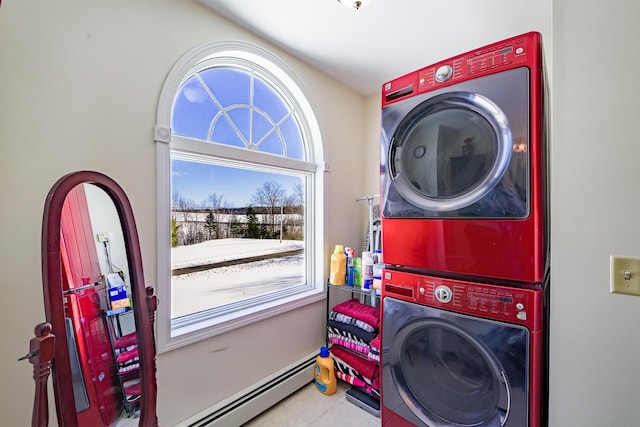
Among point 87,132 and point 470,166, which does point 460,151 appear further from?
point 87,132

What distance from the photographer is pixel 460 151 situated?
3.84 feet

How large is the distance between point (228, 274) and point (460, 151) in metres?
1.59

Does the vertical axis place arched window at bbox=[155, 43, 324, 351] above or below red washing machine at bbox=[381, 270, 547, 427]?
above

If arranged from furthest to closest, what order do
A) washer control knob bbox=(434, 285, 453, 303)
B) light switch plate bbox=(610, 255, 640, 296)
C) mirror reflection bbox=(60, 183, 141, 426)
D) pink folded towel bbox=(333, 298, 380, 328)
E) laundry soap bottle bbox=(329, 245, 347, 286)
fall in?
laundry soap bottle bbox=(329, 245, 347, 286) → pink folded towel bbox=(333, 298, 380, 328) → washer control knob bbox=(434, 285, 453, 303) → mirror reflection bbox=(60, 183, 141, 426) → light switch plate bbox=(610, 255, 640, 296)

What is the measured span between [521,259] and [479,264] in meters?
0.14

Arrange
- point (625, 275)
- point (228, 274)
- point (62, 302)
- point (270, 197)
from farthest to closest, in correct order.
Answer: point (270, 197)
point (228, 274)
point (62, 302)
point (625, 275)

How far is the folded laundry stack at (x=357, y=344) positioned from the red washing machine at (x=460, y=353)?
468 millimetres

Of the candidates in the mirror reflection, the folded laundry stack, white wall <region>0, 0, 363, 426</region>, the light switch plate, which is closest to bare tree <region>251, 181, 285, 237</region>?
white wall <region>0, 0, 363, 426</region>

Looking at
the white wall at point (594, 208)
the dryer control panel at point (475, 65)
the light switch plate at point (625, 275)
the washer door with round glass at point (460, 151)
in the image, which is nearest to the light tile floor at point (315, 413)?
the white wall at point (594, 208)

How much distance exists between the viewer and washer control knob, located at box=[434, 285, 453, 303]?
3.80 ft

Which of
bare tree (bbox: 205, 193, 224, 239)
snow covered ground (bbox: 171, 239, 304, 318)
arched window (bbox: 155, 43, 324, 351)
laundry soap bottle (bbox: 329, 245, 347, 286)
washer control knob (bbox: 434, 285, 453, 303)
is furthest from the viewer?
laundry soap bottle (bbox: 329, 245, 347, 286)

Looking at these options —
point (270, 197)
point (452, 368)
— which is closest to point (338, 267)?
point (270, 197)

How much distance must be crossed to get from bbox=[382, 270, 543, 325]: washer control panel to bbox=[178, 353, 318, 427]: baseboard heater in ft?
3.75

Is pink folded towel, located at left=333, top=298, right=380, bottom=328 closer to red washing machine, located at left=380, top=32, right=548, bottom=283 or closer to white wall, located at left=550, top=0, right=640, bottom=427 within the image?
red washing machine, located at left=380, top=32, right=548, bottom=283
